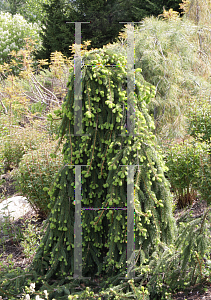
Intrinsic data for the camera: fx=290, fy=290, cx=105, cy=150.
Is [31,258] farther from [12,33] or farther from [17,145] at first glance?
[12,33]

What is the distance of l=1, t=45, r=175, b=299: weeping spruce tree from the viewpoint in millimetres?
2139

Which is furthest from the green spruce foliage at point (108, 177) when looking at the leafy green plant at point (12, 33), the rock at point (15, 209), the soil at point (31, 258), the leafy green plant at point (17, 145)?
the leafy green plant at point (12, 33)

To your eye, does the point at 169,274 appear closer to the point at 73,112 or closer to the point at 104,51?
the point at 73,112

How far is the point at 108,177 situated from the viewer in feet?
7.13

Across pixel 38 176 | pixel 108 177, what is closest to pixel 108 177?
pixel 108 177

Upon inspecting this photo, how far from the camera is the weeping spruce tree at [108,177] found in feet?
7.02

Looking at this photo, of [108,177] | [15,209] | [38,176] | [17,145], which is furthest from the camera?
[17,145]

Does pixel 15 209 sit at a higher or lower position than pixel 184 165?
lower

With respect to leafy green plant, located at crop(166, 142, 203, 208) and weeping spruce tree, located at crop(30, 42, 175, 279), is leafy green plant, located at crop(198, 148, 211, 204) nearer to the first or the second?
leafy green plant, located at crop(166, 142, 203, 208)

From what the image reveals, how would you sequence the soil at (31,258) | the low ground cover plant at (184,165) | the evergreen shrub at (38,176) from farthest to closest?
the evergreen shrub at (38,176)
the low ground cover plant at (184,165)
the soil at (31,258)

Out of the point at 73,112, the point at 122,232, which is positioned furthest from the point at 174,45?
the point at 122,232

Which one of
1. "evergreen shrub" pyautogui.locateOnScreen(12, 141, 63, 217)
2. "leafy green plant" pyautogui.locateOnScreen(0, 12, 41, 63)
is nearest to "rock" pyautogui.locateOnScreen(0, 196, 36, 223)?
"evergreen shrub" pyautogui.locateOnScreen(12, 141, 63, 217)

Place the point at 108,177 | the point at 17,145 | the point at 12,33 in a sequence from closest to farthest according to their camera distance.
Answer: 1. the point at 108,177
2. the point at 17,145
3. the point at 12,33

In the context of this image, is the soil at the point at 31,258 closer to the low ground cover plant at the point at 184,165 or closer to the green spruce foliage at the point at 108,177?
the low ground cover plant at the point at 184,165
